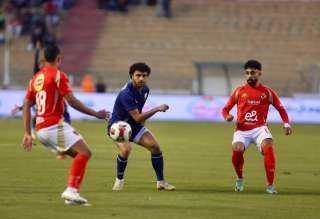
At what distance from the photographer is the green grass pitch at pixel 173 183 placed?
41.0 feet

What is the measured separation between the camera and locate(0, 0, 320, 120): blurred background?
4684cm

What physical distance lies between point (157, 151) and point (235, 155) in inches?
45.9

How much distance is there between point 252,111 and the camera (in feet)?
51.2

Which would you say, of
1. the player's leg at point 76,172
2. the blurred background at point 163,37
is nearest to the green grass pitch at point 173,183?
the player's leg at point 76,172

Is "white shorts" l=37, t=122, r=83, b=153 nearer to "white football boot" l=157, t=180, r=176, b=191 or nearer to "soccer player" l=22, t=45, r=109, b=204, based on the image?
"soccer player" l=22, t=45, r=109, b=204

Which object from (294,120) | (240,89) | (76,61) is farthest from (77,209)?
(76,61)

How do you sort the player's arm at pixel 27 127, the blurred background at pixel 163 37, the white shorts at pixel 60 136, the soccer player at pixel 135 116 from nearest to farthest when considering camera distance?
the player's arm at pixel 27 127 → the white shorts at pixel 60 136 → the soccer player at pixel 135 116 → the blurred background at pixel 163 37

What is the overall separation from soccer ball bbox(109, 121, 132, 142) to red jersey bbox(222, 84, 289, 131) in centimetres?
163

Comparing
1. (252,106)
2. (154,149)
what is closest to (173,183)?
(154,149)

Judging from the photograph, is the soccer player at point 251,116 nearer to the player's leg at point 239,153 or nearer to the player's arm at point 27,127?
the player's leg at point 239,153

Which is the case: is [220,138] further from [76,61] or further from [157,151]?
[76,61]

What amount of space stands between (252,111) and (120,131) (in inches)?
85.5

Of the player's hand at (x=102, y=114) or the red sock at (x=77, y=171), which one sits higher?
the player's hand at (x=102, y=114)

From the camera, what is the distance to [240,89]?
15719 millimetres
